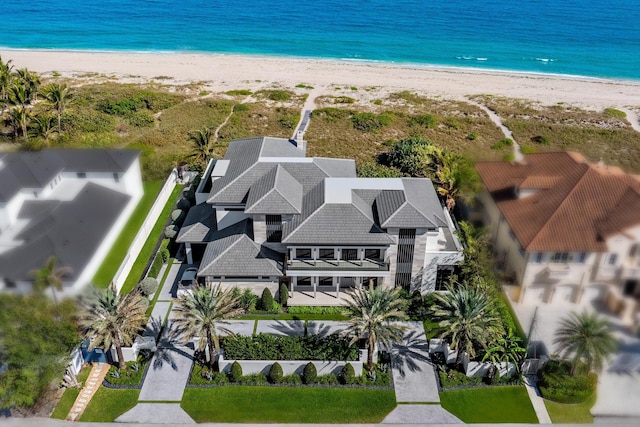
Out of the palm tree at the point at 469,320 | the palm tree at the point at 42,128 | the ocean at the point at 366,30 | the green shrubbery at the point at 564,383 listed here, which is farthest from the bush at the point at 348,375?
the ocean at the point at 366,30

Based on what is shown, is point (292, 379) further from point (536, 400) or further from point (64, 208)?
point (64, 208)

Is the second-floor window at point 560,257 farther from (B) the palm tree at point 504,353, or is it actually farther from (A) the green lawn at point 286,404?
(A) the green lawn at point 286,404

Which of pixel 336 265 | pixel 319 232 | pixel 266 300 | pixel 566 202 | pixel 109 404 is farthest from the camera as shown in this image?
pixel 266 300

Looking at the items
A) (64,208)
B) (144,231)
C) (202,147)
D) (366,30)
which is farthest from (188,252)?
(366,30)

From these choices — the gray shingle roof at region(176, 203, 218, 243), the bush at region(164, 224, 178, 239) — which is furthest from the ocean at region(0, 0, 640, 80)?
the gray shingle roof at region(176, 203, 218, 243)

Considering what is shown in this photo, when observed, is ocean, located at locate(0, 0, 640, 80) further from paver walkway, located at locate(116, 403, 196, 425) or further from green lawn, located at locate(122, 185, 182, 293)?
paver walkway, located at locate(116, 403, 196, 425)

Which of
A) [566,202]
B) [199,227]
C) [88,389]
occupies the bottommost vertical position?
[88,389]
